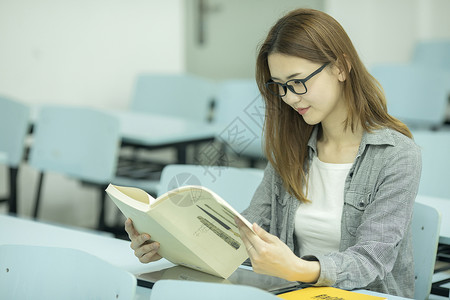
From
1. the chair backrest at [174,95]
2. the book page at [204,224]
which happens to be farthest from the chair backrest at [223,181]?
the chair backrest at [174,95]

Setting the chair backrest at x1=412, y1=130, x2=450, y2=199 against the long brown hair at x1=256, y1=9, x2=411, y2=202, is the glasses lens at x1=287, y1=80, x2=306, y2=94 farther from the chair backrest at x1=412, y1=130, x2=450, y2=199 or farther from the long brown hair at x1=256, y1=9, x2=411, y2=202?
the chair backrest at x1=412, y1=130, x2=450, y2=199

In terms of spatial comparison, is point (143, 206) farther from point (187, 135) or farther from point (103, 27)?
point (103, 27)

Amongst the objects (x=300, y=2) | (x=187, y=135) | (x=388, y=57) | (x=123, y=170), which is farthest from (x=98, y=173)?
(x=388, y=57)

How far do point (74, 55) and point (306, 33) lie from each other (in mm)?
3047

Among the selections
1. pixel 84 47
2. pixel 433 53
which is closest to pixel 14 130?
pixel 84 47

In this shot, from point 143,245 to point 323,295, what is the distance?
428 mm

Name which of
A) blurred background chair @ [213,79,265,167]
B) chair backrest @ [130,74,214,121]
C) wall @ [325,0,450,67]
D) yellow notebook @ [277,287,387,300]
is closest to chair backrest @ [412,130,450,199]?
yellow notebook @ [277,287,387,300]

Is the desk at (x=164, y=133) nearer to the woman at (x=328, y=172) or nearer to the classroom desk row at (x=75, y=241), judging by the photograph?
the classroom desk row at (x=75, y=241)

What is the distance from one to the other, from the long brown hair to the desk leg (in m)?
1.88

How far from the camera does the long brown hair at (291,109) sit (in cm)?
144

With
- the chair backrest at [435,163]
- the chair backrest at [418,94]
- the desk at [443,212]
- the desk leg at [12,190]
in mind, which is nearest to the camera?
the desk at [443,212]

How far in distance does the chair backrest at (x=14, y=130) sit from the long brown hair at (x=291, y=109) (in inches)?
68.1

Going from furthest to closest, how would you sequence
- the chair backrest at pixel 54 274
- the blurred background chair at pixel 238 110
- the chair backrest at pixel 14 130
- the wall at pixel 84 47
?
the wall at pixel 84 47 < the blurred background chair at pixel 238 110 < the chair backrest at pixel 14 130 < the chair backrest at pixel 54 274

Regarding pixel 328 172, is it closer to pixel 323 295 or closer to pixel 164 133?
pixel 323 295
